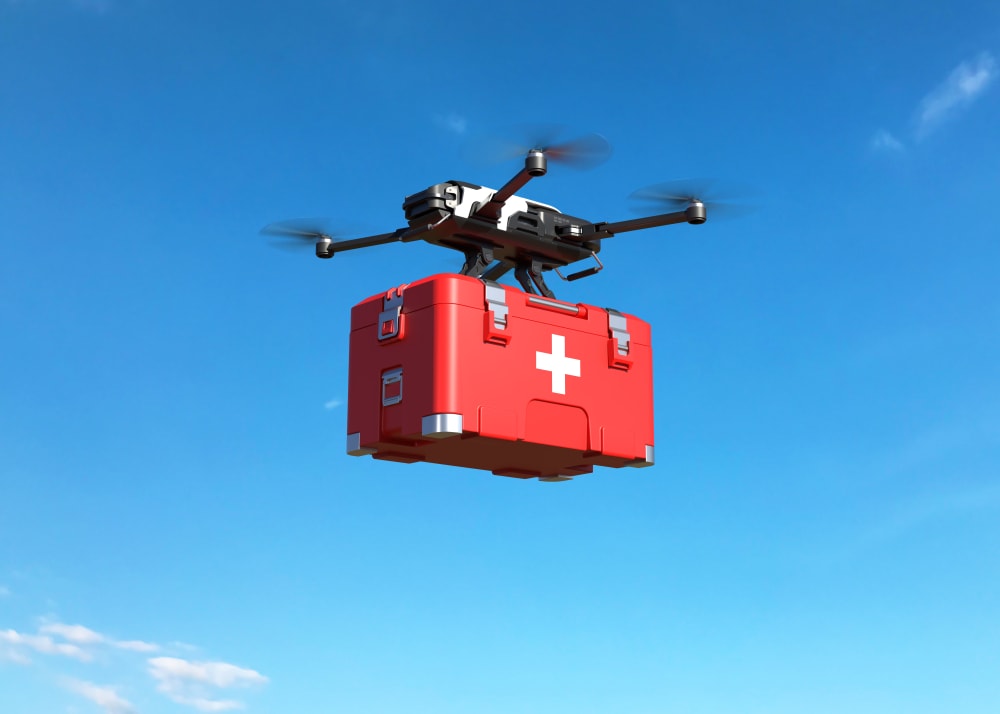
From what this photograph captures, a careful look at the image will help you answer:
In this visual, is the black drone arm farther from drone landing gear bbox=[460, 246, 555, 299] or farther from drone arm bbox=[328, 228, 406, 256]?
Result: drone arm bbox=[328, 228, 406, 256]

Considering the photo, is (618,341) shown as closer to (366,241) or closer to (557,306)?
(557,306)

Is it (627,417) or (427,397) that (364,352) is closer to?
(427,397)

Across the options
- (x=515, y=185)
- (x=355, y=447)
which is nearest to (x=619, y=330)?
(x=515, y=185)

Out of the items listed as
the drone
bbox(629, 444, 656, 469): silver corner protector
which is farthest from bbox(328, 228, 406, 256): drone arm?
bbox(629, 444, 656, 469): silver corner protector

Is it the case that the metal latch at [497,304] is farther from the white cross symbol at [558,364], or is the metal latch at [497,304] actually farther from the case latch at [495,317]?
the white cross symbol at [558,364]

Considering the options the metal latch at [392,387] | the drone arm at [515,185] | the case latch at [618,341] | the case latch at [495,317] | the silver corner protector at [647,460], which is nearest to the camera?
the drone arm at [515,185]

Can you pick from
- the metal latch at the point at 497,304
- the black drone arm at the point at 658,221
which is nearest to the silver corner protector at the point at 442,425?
the metal latch at the point at 497,304
